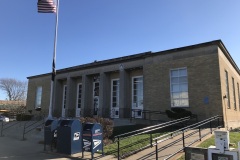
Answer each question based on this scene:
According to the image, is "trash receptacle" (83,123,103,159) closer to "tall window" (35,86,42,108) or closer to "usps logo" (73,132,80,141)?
"usps logo" (73,132,80,141)

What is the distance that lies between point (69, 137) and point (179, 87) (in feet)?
34.5

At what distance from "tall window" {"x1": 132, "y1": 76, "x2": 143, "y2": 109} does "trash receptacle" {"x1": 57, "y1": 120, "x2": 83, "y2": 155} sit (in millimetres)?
11374

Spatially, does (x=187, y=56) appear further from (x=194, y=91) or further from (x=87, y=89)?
(x=87, y=89)

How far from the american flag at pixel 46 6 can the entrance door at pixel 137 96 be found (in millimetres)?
9036

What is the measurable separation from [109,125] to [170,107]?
7083mm

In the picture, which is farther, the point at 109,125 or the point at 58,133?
the point at 109,125

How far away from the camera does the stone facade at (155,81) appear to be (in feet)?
53.5

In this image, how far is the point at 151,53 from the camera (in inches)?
776

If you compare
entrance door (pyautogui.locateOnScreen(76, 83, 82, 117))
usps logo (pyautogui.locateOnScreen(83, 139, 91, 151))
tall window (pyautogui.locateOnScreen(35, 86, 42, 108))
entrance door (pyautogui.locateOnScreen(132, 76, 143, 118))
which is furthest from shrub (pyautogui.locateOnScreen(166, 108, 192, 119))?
tall window (pyautogui.locateOnScreen(35, 86, 42, 108))

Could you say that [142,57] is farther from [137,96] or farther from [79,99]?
[79,99]

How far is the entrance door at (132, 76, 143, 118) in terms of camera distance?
20.7m

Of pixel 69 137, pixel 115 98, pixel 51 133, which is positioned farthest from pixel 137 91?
pixel 69 137

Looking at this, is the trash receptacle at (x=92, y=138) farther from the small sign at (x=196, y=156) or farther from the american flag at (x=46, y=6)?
the american flag at (x=46, y=6)

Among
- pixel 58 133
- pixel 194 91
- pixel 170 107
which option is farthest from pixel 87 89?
pixel 58 133
